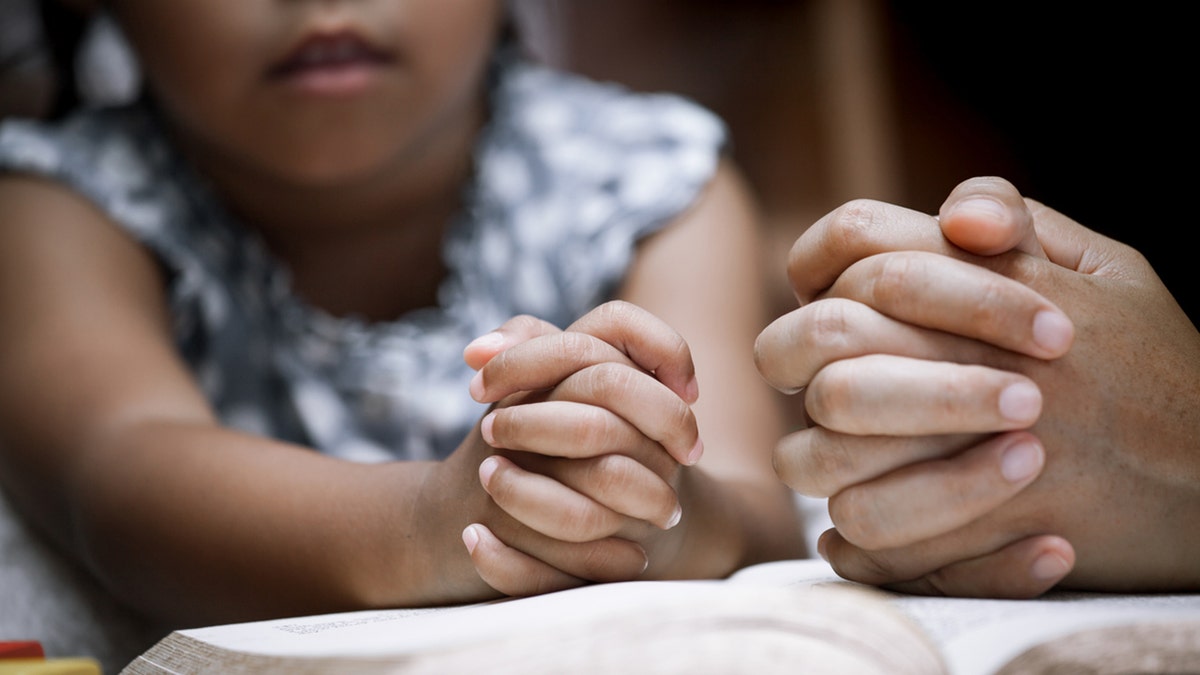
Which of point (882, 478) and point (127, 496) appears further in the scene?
point (127, 496)

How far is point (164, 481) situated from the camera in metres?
0.45

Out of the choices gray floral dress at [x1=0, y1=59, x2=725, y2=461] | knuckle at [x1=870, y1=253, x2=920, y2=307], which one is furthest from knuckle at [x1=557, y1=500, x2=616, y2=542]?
gray floral dress at [x1=0, y1=59, x2=725, y2=461]

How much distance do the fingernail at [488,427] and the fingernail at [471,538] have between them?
0.10 feet

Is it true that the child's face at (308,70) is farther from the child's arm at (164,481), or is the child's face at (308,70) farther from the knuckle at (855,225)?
the knuckle at (855,225)

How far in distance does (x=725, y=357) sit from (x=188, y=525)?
0.31 meters

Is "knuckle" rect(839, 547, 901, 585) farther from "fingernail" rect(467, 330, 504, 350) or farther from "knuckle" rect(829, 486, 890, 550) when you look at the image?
"fingernail" rect(467, 330, 504, 350)

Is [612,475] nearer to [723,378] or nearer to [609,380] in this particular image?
[609,380]

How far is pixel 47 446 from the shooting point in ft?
1.71

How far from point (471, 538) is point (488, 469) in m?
0.02

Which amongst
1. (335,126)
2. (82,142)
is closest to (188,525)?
(335,126)

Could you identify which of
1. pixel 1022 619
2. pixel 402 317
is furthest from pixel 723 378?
pixel 1022 619

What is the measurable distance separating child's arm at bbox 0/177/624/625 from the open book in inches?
3.4

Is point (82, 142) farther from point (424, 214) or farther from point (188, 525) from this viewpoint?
point (188, 525)

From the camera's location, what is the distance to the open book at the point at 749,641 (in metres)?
0.22
